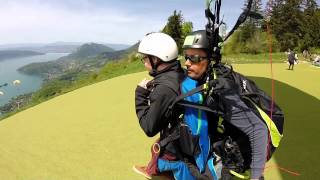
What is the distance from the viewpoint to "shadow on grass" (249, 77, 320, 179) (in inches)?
235

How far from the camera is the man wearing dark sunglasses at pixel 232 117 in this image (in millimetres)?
3371

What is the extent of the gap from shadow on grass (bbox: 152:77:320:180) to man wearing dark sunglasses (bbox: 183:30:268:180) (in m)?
2.10

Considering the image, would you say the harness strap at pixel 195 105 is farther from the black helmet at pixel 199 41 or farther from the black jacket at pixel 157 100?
the black helmet at pixel 199 41

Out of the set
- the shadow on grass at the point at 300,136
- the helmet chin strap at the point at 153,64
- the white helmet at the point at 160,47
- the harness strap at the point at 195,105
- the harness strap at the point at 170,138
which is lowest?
the shadow on grass at the point at 300,136

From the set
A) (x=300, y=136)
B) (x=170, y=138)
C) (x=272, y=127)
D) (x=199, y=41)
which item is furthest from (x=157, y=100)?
(x=300, y=136)

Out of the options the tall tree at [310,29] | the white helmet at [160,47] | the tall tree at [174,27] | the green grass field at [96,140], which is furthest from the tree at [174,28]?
the white helmet at [160,47]

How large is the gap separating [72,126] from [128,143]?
229 cm

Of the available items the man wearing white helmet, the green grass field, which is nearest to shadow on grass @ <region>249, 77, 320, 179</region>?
the green grass field

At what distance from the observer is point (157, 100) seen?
10.6ft

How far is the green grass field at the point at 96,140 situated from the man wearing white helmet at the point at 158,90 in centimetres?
247

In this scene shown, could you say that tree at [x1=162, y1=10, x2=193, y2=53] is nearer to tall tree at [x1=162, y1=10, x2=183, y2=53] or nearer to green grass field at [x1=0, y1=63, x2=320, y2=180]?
tall tree at [x1=162, y1=10, x2=183, y2=53]

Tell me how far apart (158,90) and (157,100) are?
0.10 m

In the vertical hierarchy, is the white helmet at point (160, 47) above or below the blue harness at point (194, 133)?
above

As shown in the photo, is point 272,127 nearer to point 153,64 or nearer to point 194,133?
point 194,133
